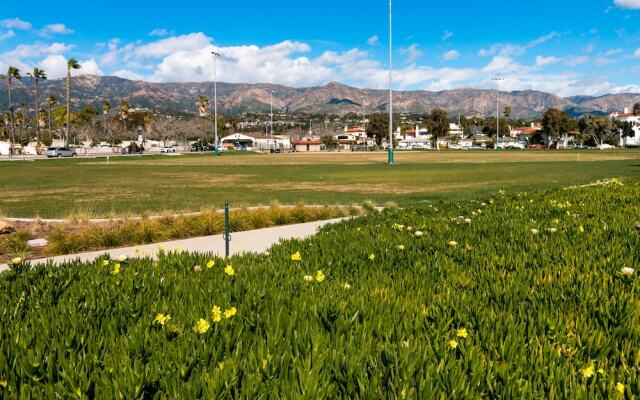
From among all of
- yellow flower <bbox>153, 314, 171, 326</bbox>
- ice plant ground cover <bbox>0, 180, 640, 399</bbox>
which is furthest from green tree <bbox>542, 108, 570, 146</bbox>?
yellow flower <bbox>153, 314, 171, 326</bbox>

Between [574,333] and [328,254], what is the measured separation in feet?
9.54

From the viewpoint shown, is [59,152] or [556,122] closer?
[59,152]

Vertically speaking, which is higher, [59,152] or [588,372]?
[59,152]

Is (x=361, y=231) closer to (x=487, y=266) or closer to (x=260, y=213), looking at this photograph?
(x=487, y=266)

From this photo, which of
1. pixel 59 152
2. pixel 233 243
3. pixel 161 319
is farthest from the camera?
pixel 59 152

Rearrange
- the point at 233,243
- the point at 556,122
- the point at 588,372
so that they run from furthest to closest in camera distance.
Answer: the point at 556,122, the point at 233,243, the point at 588,372

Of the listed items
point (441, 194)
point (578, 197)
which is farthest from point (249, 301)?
point (441, 194)

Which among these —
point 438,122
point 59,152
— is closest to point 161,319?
point 59,152

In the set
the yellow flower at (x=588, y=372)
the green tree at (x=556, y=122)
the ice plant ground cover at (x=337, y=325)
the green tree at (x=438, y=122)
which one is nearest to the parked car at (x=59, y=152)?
the ice plant ground cover at (x=337, y=325)

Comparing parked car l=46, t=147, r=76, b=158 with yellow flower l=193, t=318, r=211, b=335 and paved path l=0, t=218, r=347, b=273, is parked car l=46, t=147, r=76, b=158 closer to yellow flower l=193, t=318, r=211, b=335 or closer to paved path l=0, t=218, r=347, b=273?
paved path l=0, t=218, r=347, b=273

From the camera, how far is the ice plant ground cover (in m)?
2.51

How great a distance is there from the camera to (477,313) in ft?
11.4

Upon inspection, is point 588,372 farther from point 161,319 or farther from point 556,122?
point 556,122

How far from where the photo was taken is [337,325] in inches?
131
